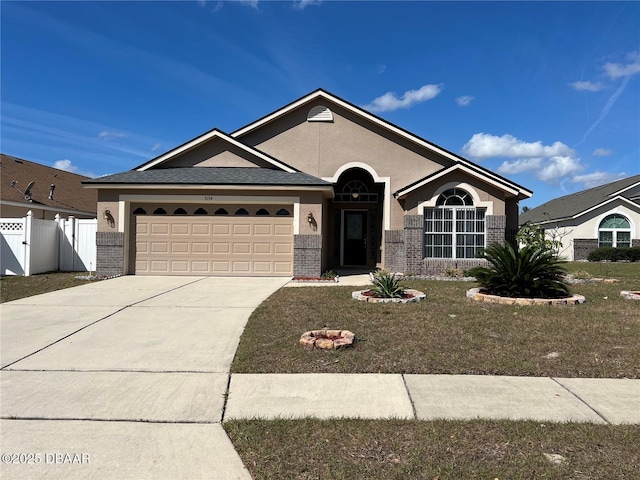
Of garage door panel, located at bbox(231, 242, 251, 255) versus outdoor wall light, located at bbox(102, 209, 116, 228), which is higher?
outdoor wall light, located at bbox(102, 209, 116, 228)

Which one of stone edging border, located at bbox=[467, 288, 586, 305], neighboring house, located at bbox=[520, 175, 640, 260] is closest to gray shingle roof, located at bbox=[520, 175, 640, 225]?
neighboring house, located at bbox=[520, 175, 640, 260]

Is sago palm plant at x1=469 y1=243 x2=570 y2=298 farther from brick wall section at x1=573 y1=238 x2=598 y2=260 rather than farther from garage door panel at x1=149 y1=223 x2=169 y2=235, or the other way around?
brick wall section at x1=573 y1=238 x2=598 y2=260

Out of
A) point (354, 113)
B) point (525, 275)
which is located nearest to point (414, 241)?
point (354, 113)

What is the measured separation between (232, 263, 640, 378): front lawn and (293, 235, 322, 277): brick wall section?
15.8 ft

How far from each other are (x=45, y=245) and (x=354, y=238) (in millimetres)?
12050

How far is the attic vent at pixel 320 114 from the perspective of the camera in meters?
16.8

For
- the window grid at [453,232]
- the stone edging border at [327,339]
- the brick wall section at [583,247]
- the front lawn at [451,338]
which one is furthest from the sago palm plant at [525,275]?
the brick wall section at [583,247]

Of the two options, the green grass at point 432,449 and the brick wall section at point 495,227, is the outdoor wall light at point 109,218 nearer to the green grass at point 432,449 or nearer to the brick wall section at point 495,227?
the green grass at point 432,449

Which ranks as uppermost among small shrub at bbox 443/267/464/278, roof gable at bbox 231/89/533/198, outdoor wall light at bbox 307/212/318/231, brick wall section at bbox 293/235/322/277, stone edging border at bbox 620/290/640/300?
roof gable at bbox 231/89/533/198

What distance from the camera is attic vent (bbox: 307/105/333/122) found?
16812 mm

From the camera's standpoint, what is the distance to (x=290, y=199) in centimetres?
1446

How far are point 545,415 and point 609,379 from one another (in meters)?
1.59

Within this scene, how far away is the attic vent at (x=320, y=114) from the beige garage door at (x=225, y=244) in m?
4.72

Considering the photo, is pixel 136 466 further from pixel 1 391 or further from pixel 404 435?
pixel 1 391
